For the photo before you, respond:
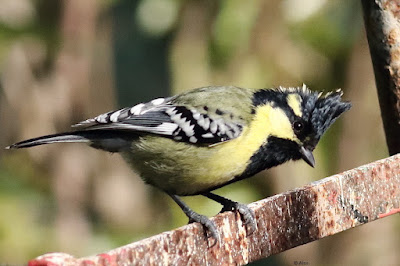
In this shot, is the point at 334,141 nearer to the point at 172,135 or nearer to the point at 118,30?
the point at 172,135

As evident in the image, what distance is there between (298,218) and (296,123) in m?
0.93

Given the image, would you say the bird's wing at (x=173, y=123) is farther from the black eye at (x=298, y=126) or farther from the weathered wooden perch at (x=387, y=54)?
the weathered wooden perch at (x=387, y=54)

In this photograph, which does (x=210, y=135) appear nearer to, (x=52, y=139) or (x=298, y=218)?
(x=52, y=139)

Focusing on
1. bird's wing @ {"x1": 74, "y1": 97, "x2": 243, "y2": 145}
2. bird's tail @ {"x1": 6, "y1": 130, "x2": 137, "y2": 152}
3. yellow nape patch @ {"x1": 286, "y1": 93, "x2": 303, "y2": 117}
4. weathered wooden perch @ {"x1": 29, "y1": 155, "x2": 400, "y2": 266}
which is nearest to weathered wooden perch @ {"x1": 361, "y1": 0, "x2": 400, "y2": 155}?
weathered wooden perch @ {"x1": 29, "y1": 155, "x2": 400, "y2": 266}

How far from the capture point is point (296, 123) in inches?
106

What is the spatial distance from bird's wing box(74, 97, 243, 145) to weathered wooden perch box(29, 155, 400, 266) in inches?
31.7

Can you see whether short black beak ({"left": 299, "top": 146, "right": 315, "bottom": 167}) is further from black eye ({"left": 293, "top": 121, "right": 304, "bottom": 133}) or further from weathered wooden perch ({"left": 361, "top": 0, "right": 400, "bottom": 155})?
weathered wooden perch ({"left": 361, "top": 0, "right": 400, "bottom": 155})

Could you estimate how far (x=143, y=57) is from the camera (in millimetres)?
4863

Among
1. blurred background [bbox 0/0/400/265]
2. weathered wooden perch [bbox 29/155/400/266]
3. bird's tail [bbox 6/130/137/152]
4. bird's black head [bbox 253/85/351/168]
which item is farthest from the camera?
blurred background [bbox 0/0/400/265]

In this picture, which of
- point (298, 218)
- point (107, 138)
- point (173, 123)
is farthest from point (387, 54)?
point (107, 138)

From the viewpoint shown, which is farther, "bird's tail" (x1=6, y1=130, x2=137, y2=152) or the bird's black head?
"bird's tail" (x1=6, y1=130, x2=137, y2=152)

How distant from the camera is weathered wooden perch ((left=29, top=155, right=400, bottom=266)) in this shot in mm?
1612

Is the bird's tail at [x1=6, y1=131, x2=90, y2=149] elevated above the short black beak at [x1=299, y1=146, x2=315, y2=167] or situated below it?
above

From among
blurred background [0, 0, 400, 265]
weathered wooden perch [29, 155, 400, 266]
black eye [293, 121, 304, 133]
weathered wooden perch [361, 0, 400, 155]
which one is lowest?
weathered wooden perch [29, 155, 400, 266]
